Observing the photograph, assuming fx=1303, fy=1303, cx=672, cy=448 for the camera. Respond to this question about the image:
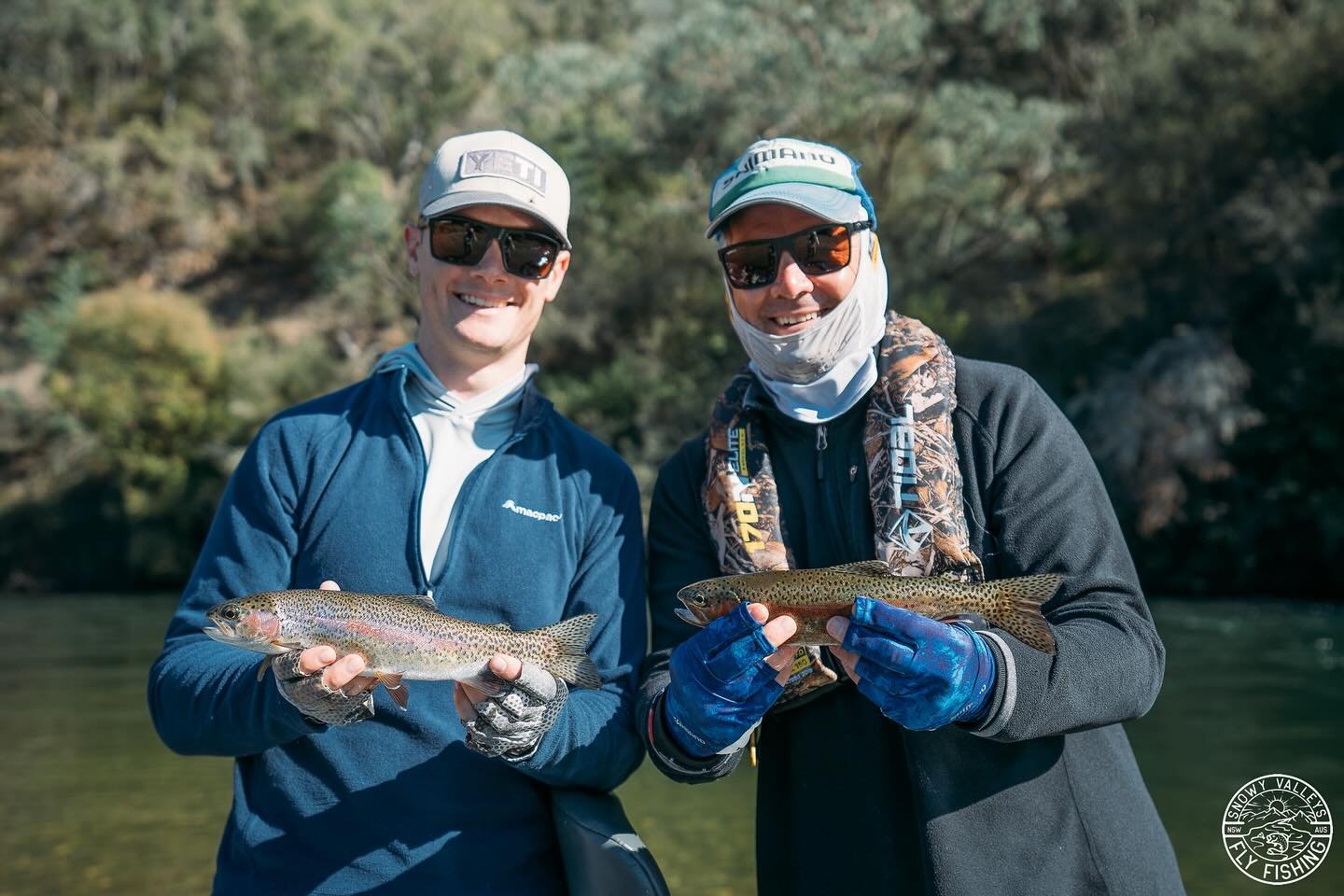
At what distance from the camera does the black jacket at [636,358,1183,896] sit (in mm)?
3385

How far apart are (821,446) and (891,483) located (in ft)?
1.02

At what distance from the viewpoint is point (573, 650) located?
3.72 meters

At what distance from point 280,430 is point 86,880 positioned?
8175 millimetres

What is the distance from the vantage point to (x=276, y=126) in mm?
55469

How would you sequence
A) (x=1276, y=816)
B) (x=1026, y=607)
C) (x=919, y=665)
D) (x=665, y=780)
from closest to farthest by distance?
(x=919, y=665), (x=1026, y=607), (x=1276, y=816), (x=665, y=780)

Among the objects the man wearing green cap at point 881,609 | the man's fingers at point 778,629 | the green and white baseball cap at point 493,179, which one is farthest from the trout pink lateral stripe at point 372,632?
the green and white baseball cap at point 493,179

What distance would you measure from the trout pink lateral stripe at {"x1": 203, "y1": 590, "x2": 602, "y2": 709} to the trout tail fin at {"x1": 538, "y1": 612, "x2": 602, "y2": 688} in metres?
0.11

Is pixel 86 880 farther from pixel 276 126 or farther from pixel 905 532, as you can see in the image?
pixel 276 126

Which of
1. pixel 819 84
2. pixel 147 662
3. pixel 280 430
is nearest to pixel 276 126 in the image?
pixel 819 84

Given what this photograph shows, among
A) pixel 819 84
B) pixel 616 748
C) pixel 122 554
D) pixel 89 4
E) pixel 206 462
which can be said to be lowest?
pixel 122 554

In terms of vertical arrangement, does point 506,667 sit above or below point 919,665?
below

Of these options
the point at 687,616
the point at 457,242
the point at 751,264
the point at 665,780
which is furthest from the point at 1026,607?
the point at 665,780

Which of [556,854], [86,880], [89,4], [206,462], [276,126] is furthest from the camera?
[276,126]

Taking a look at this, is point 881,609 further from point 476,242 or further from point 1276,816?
point 1276,816
